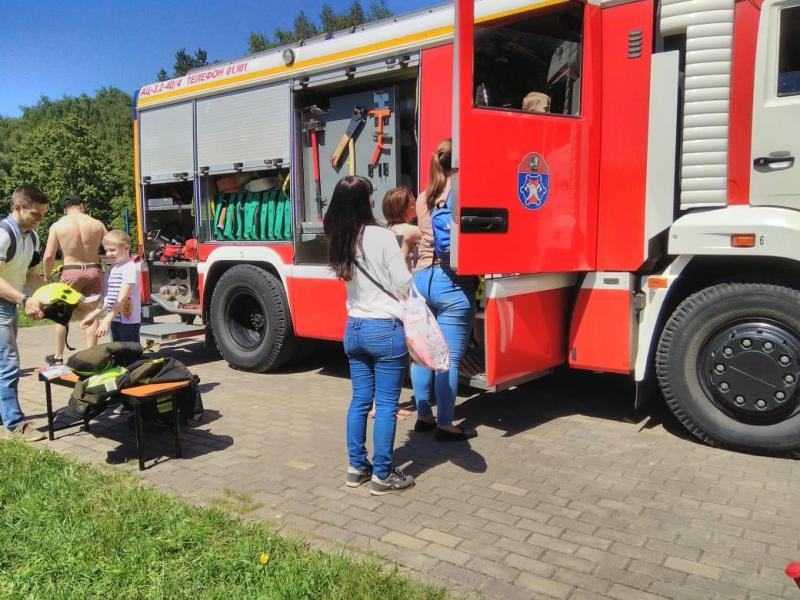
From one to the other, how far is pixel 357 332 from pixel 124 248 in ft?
8.76

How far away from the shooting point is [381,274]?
3562mm

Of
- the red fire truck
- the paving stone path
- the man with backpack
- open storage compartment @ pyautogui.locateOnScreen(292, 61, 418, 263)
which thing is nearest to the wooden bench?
the paving stone path

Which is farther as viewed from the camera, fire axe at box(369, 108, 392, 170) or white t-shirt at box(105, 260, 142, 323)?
fire axe at box(369, 108, 392, 170)

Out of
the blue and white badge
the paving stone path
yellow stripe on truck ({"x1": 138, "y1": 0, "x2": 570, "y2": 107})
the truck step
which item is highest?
yellow stripe on truck ({"x1": 138, "y1": 0, "x2": 570, "y2": 107})

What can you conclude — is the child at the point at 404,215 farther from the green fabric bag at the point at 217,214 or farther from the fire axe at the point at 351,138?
the green fabric bag at the point at 217,214

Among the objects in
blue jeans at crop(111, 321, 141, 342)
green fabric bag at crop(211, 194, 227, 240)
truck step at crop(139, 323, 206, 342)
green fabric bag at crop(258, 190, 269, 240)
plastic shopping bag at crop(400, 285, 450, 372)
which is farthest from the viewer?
green fabric bag at crop(211, 194, 227, 240)

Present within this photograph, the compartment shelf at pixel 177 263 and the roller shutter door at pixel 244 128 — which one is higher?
Answer: the roller shutter door at pixel 244 128

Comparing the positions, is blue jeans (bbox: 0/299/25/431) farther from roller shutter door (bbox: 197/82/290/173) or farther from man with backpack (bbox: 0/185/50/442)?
roller shutter door (bbox: 197/82/290/173)

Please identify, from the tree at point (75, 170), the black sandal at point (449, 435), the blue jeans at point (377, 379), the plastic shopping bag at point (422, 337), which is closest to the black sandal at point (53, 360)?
the black sandal at point (449, 435)

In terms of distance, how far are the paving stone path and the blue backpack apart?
4.30 feet

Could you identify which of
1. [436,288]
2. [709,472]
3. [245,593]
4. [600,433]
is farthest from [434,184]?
[245,593]

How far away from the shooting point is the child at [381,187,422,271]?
4.77 meters

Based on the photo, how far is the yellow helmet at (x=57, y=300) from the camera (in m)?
4.70

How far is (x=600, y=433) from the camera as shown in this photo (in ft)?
15.7
